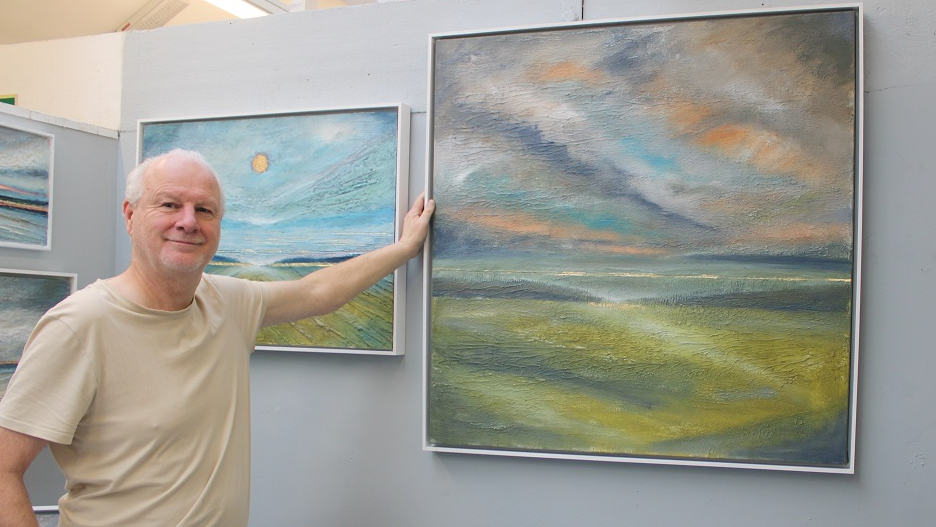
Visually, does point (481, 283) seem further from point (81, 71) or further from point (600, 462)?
point (81, 71)

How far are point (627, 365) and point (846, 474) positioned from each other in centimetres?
60

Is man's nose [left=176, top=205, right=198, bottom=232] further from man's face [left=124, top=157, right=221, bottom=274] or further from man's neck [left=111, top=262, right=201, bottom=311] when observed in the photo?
man's neck [left=111, top=262, right=201, bottom=311]

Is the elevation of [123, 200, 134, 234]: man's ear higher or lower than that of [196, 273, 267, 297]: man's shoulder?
higher

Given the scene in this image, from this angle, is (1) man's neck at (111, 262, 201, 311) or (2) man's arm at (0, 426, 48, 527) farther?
(1) man's neck at (111, 262, 201, 311)

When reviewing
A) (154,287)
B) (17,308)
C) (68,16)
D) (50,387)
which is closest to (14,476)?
(50,387)

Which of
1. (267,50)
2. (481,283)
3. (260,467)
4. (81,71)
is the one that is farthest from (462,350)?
(81,71)

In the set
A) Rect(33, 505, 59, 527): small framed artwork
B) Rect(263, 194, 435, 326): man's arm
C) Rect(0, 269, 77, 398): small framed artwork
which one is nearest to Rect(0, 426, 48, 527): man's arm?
Rect(263, 194, 435, 326): man's arm

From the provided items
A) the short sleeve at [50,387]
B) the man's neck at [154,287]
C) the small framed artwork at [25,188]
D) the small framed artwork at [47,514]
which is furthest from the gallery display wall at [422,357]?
the short sleeve at [50,387]

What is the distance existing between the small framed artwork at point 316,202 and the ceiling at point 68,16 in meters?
2.81

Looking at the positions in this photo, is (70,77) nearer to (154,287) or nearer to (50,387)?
(154,287)

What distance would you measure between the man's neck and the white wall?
1.09 m

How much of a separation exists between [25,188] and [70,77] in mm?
574

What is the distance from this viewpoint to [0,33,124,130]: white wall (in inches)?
96.1

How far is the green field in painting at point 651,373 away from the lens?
5.76 feet
